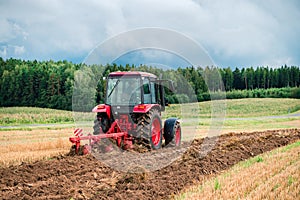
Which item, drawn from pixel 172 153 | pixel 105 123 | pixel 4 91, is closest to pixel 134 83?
pixel 105 123

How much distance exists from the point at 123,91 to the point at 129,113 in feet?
2.36

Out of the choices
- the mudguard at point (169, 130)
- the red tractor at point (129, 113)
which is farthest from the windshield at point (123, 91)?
the mudguard at point (169, 130)

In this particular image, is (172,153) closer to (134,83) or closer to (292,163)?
(134,83)

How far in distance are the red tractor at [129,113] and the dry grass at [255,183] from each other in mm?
3030

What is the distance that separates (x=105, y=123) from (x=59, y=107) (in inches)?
1950

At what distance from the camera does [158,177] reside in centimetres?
742

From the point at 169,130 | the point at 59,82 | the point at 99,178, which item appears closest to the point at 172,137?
the point at 169,130

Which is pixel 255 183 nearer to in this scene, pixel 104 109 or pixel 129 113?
pixel 129 113

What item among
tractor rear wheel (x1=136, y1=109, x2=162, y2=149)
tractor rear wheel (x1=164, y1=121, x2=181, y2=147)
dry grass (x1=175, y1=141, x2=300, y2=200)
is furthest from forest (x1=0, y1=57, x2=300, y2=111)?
dry grass (x1=175, y1=141, x2=300, y2=200)

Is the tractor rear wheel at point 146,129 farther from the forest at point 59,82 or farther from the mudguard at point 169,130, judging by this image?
the forest at point 59,82

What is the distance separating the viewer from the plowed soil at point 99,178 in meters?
6.34

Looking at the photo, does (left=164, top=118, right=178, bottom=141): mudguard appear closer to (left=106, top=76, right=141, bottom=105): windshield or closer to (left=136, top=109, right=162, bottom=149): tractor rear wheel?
(left=136, top=109, right=162, bottom=149): tractor rear wheel

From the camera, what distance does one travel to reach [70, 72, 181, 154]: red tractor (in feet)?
33.4

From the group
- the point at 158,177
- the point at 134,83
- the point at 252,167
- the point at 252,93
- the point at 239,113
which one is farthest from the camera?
the point at 252,93
